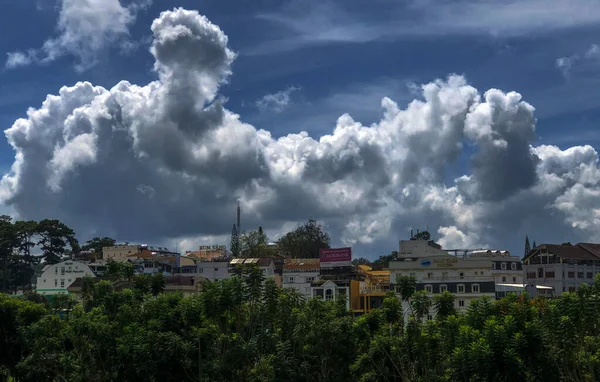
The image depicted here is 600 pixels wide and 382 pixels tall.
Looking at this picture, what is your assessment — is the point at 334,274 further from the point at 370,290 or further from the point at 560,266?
the point at 560,266

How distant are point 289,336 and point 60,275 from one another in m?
82.8

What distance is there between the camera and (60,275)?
102 meters

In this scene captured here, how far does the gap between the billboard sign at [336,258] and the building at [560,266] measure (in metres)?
23.2

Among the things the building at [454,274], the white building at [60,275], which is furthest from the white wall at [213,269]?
the building at [454,274]

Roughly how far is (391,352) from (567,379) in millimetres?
5304

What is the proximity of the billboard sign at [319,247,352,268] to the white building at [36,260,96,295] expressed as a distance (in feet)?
110

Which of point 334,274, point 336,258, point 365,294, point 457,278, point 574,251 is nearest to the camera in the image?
point 457,278

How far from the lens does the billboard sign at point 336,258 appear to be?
278 feet

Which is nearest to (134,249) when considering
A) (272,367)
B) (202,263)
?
(202,263)

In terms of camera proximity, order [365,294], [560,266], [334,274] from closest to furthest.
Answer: [365,294] → [334,274] → [560,266]

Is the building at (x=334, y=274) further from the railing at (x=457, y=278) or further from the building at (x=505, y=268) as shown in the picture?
the building at (x=505, y=268)

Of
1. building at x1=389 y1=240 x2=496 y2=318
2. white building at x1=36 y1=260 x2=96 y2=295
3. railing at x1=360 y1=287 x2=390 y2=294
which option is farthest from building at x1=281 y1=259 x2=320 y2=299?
white building at x1=36 y1=260 x2=96 y2=295

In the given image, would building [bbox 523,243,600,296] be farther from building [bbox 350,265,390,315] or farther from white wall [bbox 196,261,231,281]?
white wall [bbox 196,261,231,281]

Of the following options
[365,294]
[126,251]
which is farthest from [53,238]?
[365,294]
